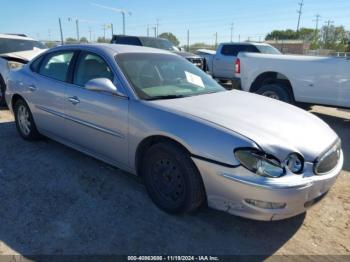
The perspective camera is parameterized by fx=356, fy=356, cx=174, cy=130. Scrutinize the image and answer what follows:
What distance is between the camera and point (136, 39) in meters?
13.6

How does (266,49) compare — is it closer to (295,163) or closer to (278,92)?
(278,92)

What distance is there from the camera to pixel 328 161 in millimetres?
3188

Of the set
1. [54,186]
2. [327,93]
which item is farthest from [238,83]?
[54,186]

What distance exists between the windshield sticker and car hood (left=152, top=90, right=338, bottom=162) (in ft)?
1.18

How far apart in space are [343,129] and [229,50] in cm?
780

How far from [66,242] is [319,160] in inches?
88.3

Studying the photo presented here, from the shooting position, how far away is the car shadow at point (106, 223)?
296cm

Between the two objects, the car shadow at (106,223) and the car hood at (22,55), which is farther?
Answer: the car hood at (22,55)

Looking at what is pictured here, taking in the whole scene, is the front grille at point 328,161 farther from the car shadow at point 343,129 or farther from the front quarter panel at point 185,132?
the car shadow at point 343,129

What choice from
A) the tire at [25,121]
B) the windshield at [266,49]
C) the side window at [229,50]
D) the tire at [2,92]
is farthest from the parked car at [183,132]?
the side window at [229,50]

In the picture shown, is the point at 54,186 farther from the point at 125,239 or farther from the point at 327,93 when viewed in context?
the point at 327,93

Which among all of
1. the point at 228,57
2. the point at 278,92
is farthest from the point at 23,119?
→ the point at 228,57

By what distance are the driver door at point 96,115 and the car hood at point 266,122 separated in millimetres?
528

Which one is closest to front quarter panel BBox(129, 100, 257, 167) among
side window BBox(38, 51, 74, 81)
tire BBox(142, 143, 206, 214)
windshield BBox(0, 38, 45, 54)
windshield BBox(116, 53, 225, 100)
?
tire BBox(142, 143, 206, 214)
